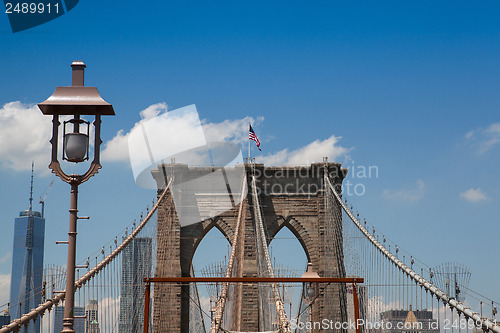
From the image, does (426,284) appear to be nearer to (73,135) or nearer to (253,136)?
(73,135)

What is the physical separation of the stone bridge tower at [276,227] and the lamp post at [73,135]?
28.5m

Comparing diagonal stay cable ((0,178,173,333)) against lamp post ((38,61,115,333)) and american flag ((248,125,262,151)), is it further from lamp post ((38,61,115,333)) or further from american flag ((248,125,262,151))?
american flag ((248,125,262,151))

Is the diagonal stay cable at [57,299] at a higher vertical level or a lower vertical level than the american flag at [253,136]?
lower

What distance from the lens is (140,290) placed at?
3669cm

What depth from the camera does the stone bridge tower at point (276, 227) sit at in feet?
121

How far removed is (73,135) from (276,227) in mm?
31631

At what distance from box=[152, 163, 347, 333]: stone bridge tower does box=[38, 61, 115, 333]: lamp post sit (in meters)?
28.5

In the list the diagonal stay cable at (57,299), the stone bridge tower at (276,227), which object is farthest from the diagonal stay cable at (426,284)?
the diagonal stay cable at (57,299)

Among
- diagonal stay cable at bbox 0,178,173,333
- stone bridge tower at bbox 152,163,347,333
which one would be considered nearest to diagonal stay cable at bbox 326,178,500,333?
stone bridge tower at bbox 152,163,347,333

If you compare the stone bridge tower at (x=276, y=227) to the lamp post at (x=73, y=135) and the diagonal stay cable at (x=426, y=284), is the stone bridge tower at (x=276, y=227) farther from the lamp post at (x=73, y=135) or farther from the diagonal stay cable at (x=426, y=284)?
the lamp post at (x=73, y=135)

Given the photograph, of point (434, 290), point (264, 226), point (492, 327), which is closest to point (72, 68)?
point (492, 327)

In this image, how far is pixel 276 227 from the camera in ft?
130

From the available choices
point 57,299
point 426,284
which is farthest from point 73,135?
point 426,284

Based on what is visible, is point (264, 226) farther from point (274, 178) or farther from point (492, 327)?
point (492, 327)
